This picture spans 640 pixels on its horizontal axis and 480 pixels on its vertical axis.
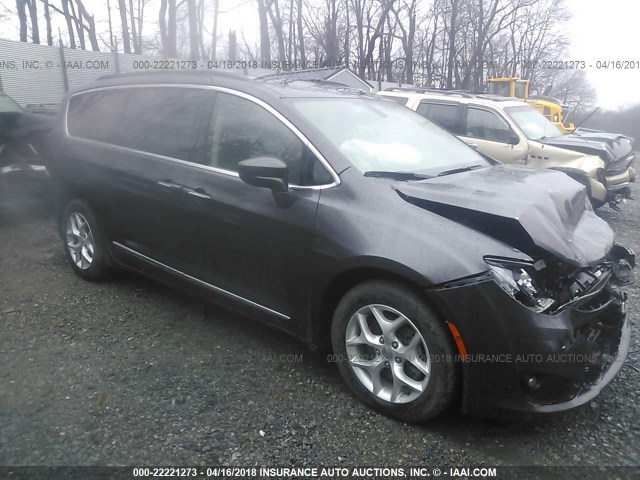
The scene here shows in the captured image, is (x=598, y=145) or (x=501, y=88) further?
(x=501, y=88)

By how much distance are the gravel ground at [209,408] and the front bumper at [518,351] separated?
17cm

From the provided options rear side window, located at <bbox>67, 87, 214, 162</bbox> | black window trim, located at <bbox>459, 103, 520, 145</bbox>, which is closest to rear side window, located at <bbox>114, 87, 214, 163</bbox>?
rear side window, located at <bbox>67, 87, 214, 162</bbox>

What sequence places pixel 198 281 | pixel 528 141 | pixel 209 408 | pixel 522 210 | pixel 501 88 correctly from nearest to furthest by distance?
1. pixel 522 210
2. pixel 209 408
3. pixel 198 281
4. pixel 528 141
5. pixel 501 88

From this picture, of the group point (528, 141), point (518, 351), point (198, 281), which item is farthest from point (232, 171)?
point (528, 141)

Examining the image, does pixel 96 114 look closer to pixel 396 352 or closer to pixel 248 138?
pixel 248 138

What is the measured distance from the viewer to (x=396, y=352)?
2.51 metres

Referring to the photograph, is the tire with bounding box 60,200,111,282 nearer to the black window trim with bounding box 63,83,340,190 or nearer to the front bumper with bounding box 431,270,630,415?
the black window trim with bounding box 63,83,340,190

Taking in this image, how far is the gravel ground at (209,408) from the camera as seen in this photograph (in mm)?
2355

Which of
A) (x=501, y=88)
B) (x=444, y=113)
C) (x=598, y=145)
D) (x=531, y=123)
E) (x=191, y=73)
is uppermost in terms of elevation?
(x=501, y=88)

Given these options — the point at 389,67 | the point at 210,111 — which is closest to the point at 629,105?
the point at 389,67

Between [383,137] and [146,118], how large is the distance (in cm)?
174

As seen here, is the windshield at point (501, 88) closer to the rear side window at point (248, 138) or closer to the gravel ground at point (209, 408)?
the gravel ground at point (209, 408)

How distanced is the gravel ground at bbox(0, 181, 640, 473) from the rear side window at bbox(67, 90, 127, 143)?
1396 mm

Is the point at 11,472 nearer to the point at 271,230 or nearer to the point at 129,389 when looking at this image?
the point at 129,389
